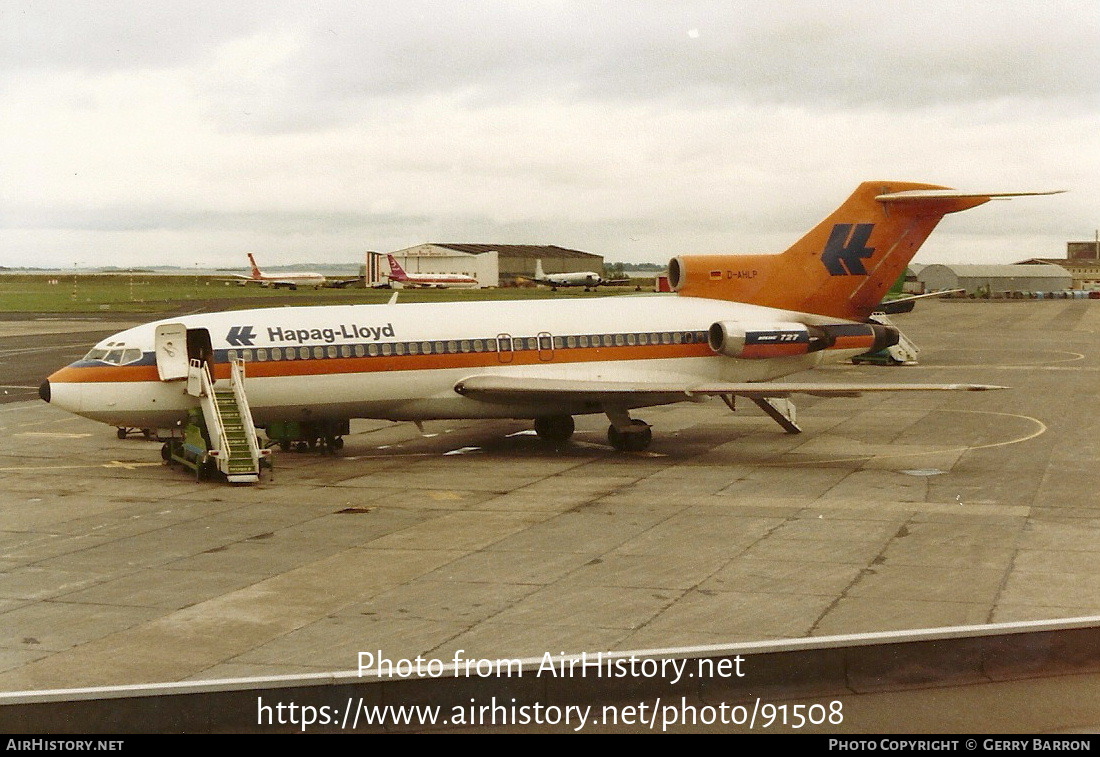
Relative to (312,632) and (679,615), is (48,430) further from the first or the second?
(679,615)

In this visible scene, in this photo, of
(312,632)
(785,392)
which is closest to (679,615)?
(312,632)

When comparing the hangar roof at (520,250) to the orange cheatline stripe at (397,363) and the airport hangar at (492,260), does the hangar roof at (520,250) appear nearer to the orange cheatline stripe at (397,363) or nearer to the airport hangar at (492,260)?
the airport hangar at (492,260)

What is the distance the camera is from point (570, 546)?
18844mm

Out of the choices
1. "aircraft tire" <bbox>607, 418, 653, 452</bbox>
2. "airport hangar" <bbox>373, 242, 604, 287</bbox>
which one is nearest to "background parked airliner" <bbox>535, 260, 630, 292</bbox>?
"airport hangar" <bbox>373, 242, 604, 287</bbox>

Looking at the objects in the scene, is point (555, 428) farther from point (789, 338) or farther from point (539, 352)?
point (789, 338)

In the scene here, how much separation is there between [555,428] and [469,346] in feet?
13.1

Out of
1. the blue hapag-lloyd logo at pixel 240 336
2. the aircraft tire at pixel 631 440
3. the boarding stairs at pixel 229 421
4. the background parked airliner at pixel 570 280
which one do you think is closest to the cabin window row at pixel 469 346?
the blue hapag-lloyd logo at pixel 240 336

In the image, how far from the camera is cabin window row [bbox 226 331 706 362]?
1055 inches

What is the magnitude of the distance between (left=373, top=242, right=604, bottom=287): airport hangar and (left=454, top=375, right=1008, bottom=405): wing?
8991cm

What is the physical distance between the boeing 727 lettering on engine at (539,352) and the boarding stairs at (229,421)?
0.04m

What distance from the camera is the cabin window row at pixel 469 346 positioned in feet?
87.9

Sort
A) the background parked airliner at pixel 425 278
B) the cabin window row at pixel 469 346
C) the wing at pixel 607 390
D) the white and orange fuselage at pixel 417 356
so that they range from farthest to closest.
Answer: the background parked airliner at pixel 425 278 < the wing at pixel 607 390 < the cabin window row at pixel 469 346 < the white and orange fuselage at pixel 417 356

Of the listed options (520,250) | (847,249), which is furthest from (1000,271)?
(847,249)
